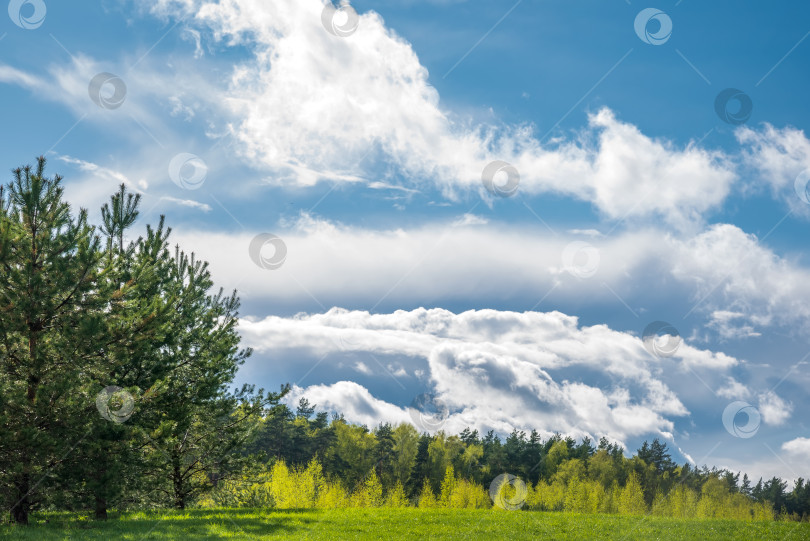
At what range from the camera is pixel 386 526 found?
68.5ft

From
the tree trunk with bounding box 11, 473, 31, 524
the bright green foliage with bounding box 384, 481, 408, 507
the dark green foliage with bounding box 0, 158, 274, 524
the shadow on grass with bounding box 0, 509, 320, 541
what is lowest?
the bright green foliage with bounding box 384, 481, 408, 507

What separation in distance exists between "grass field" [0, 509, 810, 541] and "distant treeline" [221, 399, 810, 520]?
125ft

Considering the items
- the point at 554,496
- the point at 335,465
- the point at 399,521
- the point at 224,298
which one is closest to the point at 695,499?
the point at 554,496

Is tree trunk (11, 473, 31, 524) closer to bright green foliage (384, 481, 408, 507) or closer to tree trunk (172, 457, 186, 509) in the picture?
tree trunk (172, 457, 186, 509)

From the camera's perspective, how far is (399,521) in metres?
22.2

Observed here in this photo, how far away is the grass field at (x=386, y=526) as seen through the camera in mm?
16938

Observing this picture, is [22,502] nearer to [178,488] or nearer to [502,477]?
[178,488]

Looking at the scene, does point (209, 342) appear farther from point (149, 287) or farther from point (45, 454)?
point (45, 454)

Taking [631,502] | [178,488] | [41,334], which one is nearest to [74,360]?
[41,334]

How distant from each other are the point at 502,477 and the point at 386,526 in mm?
66997

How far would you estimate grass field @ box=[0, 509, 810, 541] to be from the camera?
16.9 m

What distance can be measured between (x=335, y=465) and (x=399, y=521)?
60988 millimetres

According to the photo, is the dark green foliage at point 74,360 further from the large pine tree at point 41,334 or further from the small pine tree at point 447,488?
the small pine tree at point 447,488

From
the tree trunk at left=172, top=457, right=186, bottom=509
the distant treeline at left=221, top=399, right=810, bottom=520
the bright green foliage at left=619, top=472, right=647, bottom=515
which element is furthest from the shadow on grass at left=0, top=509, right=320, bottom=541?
the bright green foliage at left=619, top=472, right=647, bottom=515
